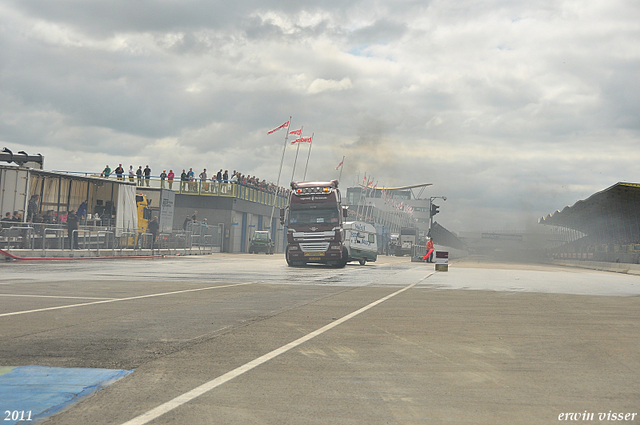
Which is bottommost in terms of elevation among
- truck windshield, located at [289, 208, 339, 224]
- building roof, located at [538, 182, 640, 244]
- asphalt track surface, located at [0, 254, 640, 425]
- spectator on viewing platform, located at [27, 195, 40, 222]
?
asphalt track surface, located at [0, 254, 640, 425]

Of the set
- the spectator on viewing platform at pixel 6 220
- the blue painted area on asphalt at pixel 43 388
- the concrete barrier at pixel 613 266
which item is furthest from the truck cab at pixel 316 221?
the blue painted area on asphalt at pixel 43 388

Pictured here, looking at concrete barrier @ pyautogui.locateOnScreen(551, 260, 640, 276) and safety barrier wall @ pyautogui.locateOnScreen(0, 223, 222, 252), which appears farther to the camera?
concrete barrier @ pyautogui.locateOnScreen(551, 260, 640, 276)

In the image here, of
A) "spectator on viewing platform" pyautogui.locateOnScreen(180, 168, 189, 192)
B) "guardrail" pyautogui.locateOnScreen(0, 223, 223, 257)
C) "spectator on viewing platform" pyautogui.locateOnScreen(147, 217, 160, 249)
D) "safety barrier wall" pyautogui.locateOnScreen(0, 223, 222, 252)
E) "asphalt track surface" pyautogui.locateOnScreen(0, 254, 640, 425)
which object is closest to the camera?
"asphalt track surface" pyautogui.locateOnScreen(0, 254, 640, 425)

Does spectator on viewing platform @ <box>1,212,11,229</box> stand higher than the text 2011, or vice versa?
spectator on viewing platform @ <box>1,212,11,229</box>

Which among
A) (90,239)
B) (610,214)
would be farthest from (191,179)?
(610,214)

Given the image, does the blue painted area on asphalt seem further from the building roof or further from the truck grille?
the building roof

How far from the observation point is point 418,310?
35.9ft

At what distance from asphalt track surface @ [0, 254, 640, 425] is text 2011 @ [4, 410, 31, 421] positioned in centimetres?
19

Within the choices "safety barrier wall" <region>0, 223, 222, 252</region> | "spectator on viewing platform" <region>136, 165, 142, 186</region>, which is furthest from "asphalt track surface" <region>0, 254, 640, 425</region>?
"spectator on viewing platform" <region>136, 165, 142, 186</region>

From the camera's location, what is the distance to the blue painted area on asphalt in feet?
14.4

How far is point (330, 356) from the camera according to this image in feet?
21.5

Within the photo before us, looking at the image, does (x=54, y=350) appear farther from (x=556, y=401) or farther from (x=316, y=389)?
(x=556, y=401)

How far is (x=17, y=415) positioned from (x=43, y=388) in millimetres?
711

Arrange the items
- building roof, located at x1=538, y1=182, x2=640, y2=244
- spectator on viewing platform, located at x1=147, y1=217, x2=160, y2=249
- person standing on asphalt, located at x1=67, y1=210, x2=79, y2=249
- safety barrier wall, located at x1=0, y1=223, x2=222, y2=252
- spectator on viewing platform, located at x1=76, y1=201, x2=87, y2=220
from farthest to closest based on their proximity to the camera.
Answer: building roof, located at x1=538, y1=182, x2=640, y2=244, spectator on viewing platform, located at x1=147, y1=217, x2=160, y2=249, spectator on viewing platform, located at x1=76, y1=201, x2=87, y2=220, person standing on asphalt, located at x1=67, y1=210, x2=79, y2=249, safety barrier wall, located at x1=0, y1=223, x2=222, y2=252
